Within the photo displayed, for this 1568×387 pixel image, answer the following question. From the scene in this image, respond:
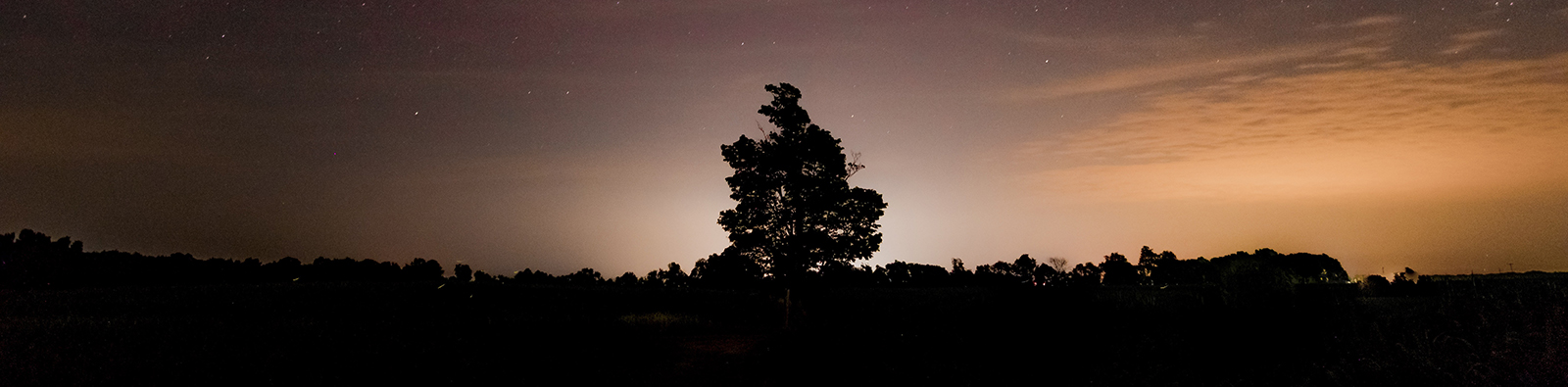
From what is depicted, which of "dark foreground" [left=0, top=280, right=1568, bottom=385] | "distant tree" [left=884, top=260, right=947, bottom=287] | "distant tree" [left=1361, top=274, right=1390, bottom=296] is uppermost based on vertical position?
"distant tree" [left=884, top=260, right=947, bottom=287]

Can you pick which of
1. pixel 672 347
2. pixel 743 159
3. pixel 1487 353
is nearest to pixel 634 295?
pixel 743 159

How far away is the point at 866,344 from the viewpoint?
17.3 metres

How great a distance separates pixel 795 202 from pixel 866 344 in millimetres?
15417

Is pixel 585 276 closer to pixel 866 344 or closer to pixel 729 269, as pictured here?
pixel 729 269

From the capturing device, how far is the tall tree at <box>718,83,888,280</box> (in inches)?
1267

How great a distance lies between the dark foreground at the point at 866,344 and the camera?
38.2 ft

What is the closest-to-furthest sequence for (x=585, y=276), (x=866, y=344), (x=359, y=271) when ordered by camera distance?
(x=866, y=344) < (x=359, y=271) < (x=585, y=276)

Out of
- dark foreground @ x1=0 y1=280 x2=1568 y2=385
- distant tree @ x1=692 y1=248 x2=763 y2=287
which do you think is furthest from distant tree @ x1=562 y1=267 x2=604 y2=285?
dark foreground @ x1=0 y1=280 x2=1568 y2=385

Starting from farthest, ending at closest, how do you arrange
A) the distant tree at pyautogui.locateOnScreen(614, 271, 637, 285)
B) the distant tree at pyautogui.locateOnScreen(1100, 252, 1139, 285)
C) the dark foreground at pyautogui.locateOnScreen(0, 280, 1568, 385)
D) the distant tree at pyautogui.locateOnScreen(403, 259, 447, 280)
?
the distant tree at pyautogui.locateOnScreen(1100, 252, 1139, 285) → the distant tree at pyautogui.locateOnScreen(614, 271, 637, 285) → the distant tree at pyautogui.locateOnScreen(403, 259, 447, 280) → the dark foreground at pyautogui.locateOnScreen(0, 280, 1568, 385)

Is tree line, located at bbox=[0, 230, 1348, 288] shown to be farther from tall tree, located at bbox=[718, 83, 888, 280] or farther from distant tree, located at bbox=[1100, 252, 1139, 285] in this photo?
distant tree, located at bbox=[1100, 252, 1139, 285]

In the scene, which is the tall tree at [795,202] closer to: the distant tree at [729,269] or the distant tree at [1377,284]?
the distant tree at [729,269]

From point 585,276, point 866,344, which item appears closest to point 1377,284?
point 866,344

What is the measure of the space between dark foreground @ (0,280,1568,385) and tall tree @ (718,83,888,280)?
8.63 meters

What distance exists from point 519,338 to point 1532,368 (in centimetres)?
1691
